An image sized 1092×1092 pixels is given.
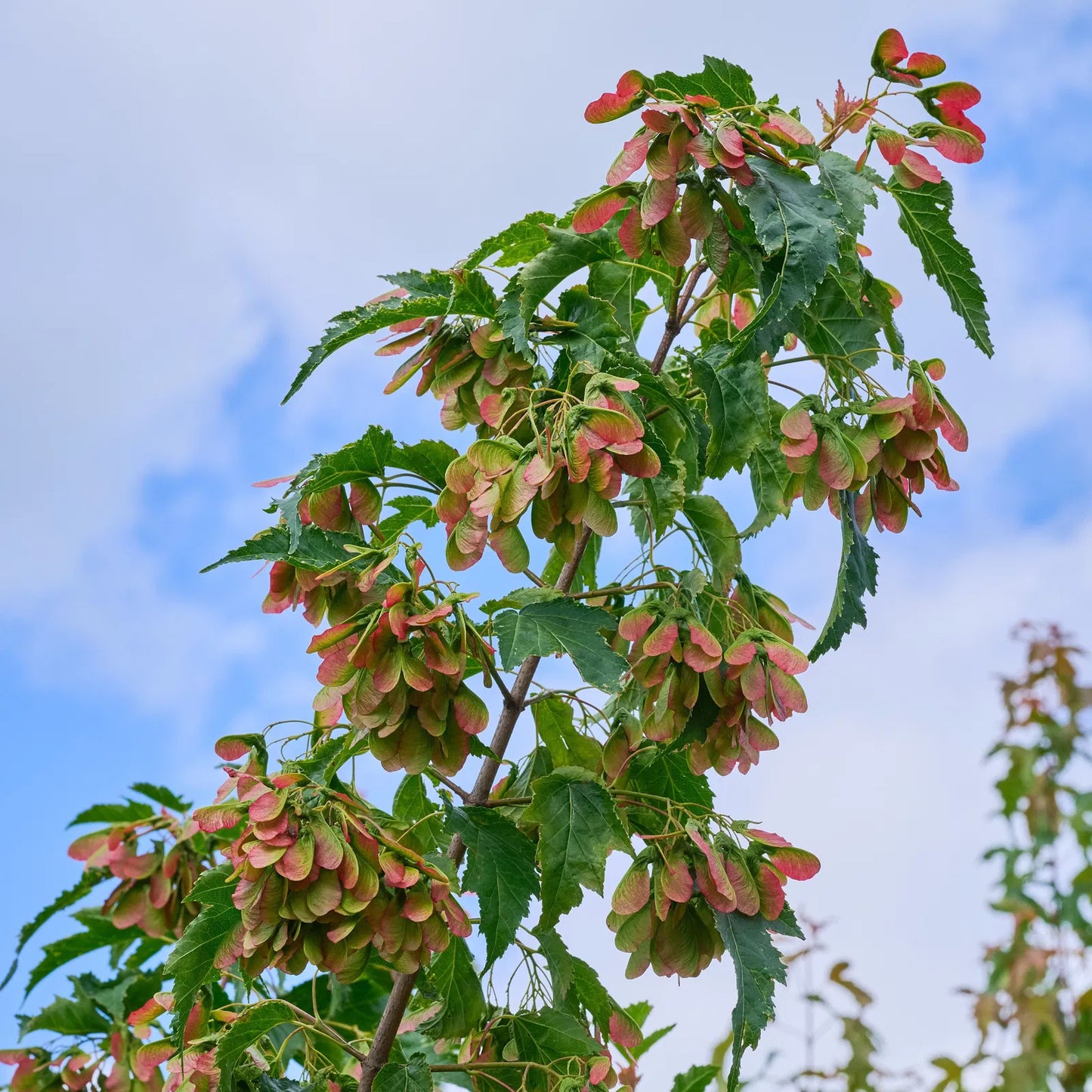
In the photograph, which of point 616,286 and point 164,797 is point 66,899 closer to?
point 164,797

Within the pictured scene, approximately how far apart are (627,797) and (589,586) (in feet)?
1.18

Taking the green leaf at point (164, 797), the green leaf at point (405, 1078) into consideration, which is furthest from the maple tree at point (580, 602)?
the green leaf at point (164, 797)

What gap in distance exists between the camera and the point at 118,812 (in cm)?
238

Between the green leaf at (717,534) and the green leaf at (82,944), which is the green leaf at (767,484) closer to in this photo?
the green leaf at (717,534)

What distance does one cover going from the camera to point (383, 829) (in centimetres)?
145

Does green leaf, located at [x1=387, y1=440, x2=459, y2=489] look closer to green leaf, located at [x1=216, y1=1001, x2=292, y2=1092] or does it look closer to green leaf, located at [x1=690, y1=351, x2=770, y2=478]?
green leaf, located at [x1=690, y1=351, x2=770, y2=478]

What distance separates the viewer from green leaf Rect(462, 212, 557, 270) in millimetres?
1645

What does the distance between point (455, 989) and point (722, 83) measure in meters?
1.27

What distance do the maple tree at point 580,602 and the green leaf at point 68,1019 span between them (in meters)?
0.67

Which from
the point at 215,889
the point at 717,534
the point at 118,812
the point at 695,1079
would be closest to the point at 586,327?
the point at 717,534

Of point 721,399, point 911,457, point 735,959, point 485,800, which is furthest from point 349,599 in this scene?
point 911,457

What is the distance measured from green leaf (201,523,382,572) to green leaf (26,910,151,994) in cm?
129

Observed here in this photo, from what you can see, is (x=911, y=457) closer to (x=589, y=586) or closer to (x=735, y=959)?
(x=589, y=586)

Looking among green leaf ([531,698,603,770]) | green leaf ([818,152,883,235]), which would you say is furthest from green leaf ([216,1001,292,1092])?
green leaf ([818,152,883,235])
